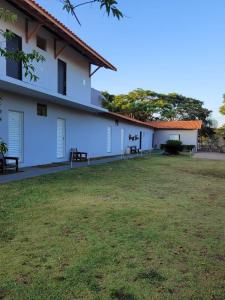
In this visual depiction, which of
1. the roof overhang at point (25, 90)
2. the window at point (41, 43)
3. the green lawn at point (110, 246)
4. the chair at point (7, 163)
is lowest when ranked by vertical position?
the green lawn at point (110, 246)

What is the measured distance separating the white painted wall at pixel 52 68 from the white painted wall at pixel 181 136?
24.1m

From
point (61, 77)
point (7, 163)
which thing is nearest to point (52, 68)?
point (61, 77)

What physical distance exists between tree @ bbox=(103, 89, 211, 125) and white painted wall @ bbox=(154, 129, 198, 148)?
7.36m

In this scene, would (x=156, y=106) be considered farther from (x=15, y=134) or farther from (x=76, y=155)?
(x=15, y=134)

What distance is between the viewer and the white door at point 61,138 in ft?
58.5

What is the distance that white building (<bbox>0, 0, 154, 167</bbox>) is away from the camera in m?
13.1

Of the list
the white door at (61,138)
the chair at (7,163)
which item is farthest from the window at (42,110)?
the chair at (7,163)

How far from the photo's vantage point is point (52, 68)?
54.3 feet

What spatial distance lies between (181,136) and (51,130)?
1170 inches

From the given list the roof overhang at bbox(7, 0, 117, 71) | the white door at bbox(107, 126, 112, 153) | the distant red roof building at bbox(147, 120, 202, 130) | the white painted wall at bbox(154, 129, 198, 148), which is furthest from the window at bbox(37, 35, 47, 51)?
the white painted wall at bbox(154, 129, 198, 148)

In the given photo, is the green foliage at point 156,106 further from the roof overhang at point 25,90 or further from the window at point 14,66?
the window at point 14,66

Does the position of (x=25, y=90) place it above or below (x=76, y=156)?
above

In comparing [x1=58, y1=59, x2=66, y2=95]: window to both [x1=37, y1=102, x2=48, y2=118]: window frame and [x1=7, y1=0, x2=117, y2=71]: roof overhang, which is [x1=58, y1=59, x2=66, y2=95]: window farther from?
[x1=37, y1=102, x2=48, y2=118]: window frame

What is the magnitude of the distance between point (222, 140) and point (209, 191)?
41254mm
